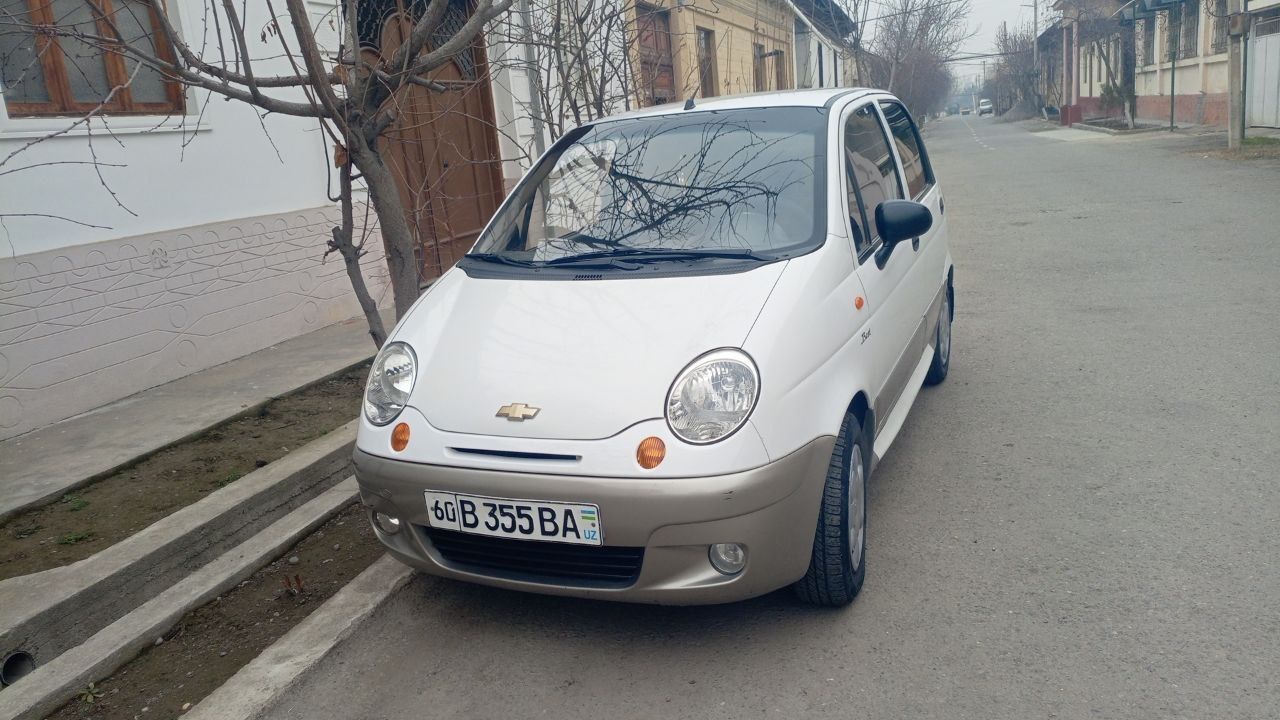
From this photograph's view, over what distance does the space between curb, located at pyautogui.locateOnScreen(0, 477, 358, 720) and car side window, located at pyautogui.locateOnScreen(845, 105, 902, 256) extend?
255 cm

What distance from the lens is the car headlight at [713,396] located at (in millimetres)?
2947

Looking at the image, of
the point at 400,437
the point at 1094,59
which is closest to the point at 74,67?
the point at 400,437

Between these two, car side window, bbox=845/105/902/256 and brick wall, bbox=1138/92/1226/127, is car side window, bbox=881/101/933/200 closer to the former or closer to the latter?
car side window, bbox=845/105/902/256

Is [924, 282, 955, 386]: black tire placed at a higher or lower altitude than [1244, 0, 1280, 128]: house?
lower

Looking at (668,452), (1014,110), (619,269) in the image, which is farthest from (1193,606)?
(1014,110)

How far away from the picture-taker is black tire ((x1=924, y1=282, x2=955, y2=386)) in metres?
5.66

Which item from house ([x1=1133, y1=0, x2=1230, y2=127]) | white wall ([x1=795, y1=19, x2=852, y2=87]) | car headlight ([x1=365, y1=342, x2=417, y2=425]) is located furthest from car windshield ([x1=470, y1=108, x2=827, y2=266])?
white wall ([x1=795, y1=19, x2=852, y2=87])

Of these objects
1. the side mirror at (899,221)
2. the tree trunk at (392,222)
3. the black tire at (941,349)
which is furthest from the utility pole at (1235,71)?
the tree trunk at (392,222)

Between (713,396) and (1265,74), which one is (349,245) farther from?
(1265,74)

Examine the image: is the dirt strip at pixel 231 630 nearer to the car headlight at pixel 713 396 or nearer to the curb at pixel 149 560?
the curb at pixel 149 560

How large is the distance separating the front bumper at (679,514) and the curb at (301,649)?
526 mm

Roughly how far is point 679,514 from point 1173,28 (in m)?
37.5

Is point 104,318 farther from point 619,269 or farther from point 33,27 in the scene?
point 619,269

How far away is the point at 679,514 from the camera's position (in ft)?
9.44
